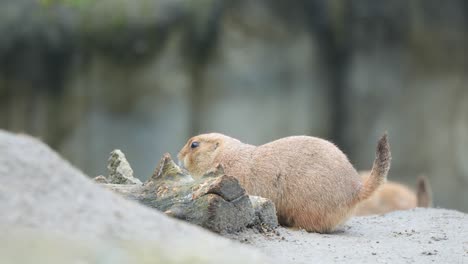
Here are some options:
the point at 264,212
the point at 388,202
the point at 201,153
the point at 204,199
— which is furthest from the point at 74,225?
the point at 388,202

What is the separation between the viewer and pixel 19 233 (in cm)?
333

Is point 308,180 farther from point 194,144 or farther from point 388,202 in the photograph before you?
point 388,202

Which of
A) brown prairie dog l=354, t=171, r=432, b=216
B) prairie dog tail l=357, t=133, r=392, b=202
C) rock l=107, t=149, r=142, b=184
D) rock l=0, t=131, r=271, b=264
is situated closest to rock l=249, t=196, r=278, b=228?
prairie dog tail l=357, t=133, r=392, b=202

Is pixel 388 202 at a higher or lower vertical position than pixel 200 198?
higher

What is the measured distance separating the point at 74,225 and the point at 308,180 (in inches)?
155

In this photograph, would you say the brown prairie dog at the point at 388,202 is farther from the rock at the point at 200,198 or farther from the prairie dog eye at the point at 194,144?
the rock at the point at 200,198

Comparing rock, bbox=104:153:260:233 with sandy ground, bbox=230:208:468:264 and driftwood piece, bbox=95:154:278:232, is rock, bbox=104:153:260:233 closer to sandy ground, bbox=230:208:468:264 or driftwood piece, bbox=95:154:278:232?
driftwood piece, bbox=95:154:278:232

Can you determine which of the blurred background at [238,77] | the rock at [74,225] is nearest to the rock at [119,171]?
the rock at [74,225]

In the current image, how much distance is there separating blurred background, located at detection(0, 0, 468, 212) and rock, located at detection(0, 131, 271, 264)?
11.1 metres

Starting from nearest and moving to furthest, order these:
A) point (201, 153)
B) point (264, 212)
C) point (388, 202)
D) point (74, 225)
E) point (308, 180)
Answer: point (74, 225) → point (264, 212) → point (308, 180) → point (201, 153) → point (388, 202)

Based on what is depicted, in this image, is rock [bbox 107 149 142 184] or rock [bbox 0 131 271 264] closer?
rock [bbox 0 131 271 264]

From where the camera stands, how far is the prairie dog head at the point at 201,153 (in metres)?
7.86

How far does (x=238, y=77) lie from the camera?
15.1m

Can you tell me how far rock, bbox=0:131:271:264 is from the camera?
127 inches
